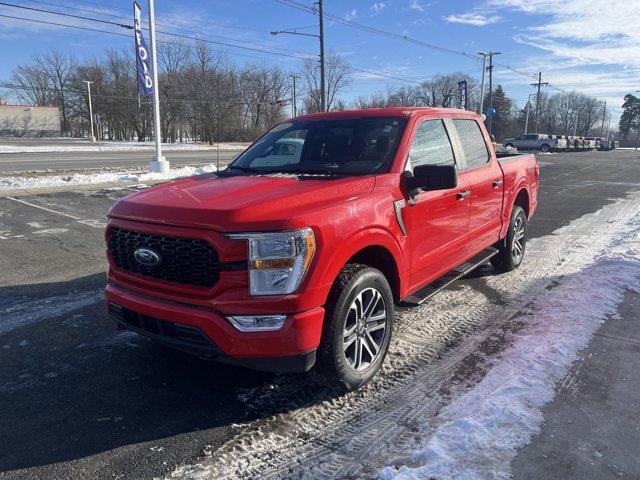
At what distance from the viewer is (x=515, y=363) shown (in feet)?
12.0

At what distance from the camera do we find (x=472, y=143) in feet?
17.0

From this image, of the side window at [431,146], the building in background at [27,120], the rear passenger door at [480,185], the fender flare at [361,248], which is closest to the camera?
the fender flare at [361,248]

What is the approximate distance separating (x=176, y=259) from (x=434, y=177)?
6.24 ft

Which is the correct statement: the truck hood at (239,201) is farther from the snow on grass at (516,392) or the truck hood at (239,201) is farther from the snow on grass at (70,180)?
the snow on grass at (70,180)

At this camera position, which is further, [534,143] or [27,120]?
[27,120]

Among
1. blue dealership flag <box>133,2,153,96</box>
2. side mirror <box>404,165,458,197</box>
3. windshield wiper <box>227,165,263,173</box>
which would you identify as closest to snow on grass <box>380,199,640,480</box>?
side mirror <box>404,165,458,197</box>

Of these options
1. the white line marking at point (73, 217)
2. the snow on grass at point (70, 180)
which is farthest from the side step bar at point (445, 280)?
the snow on grass at point (70, 180)

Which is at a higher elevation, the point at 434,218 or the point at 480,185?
the point at 480,185

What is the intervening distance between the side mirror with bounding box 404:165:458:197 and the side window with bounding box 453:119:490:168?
1.42m

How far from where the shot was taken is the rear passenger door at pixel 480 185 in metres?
4.84

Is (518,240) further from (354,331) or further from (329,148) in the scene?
(354,331)

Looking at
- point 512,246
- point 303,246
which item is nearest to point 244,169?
point 303,246

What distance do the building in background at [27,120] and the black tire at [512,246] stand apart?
9684 centimetres

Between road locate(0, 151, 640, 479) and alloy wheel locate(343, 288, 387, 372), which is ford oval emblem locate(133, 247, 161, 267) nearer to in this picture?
road locate(0, 151, 640, 479)
